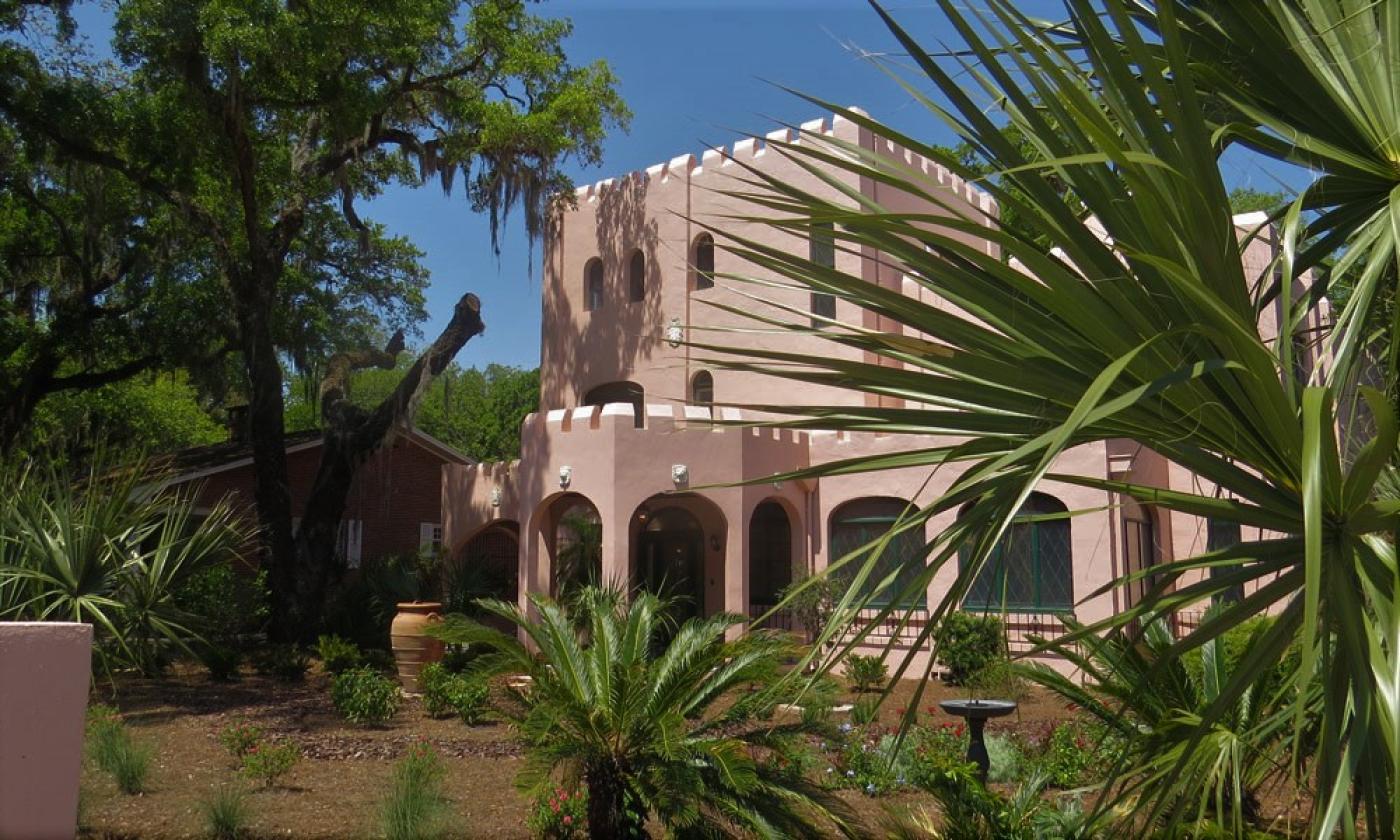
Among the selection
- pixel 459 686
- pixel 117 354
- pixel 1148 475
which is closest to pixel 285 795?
pixel 459 686

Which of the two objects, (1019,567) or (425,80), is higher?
(425,80)

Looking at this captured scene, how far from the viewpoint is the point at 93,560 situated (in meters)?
10.8

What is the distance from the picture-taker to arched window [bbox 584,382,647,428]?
22922mm

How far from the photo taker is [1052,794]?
10.2m

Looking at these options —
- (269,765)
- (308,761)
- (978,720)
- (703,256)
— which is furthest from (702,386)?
(978,720)

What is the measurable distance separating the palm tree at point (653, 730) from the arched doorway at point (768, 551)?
42.3 ft

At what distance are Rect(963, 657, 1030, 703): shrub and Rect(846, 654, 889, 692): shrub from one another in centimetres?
120

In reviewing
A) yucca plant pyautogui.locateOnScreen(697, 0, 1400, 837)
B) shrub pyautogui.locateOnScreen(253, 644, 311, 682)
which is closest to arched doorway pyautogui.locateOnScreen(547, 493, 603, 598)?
shrub pyautogui.locateOnScreen(253, 644, 311, 682)

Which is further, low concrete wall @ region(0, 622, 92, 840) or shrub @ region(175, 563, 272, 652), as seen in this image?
shrub @ region(175, 563, 272, 652)

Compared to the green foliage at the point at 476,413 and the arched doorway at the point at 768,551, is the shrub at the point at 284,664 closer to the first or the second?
the arched doorway at the point at 768,551

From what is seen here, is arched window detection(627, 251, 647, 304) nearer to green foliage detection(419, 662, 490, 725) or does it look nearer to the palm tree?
green foliage detection(419, 662, 490, 725)

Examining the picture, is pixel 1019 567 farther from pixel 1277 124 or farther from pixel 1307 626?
pixel 1307 626

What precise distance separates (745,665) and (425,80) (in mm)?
15315

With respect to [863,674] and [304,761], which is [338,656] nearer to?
[304,761]
